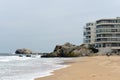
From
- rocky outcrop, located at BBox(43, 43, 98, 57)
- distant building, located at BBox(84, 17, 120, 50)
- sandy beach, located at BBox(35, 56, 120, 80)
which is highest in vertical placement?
distant building, located at BBox(84, 17, 120, 50)

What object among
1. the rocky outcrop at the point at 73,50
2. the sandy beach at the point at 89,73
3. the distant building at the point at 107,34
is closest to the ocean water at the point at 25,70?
the sandy beach at the point at 89,73

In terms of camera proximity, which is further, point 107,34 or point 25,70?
point 107,34

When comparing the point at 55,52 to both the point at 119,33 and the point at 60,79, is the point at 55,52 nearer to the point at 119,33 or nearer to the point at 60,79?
the point at 119,33

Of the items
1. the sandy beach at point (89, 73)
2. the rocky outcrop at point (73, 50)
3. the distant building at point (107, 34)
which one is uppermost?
the distant building at point (107, 34)

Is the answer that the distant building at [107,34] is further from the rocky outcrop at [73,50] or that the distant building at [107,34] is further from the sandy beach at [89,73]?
the sandy beach at [89,73]

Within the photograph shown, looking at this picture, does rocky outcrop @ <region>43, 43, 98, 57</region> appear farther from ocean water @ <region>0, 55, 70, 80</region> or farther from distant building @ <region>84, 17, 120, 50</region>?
ocean water @ <region>0, 55, 70, 80</region>

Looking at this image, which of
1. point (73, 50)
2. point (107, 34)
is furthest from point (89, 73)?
point (107, 34)

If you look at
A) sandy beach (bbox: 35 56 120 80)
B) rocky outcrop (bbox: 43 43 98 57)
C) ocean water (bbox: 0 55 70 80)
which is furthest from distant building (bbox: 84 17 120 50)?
sandy beach (bbox: 35 56 120 80)

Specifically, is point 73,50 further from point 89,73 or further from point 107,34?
point 89,73

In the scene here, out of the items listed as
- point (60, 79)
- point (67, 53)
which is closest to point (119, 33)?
point (67, 53)

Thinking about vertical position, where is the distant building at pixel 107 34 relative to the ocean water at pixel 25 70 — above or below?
above

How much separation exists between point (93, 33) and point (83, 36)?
6.85m

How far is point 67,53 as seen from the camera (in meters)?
109

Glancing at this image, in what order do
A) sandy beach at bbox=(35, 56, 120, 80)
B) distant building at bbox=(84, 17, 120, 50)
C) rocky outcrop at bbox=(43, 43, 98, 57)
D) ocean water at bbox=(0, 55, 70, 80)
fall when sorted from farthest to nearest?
1. distant building at bbox=(84, 17, 120, 50)
2. rocky outcrop at bbox=(43, 43, 98, 57)
3. ocean water at bbox=(0, 55, 70, 80)
4. sandy beach at bbox=(35, 56, 120, 80)
